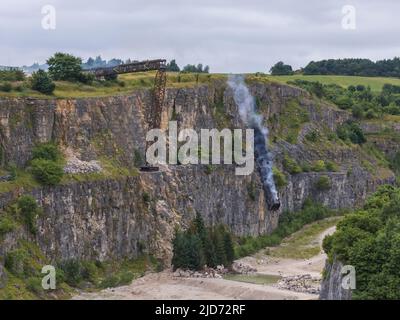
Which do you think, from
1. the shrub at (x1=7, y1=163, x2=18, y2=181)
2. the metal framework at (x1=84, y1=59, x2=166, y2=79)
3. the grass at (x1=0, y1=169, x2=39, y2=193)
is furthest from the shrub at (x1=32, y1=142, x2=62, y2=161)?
the metal framework at (x1=84, y1=59, x2=166, y2=79)

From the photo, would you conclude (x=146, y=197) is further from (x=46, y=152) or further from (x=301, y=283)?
(x=301, y=283)

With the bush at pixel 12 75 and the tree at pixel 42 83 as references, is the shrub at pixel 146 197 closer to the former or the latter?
the tree at pixel 42 83

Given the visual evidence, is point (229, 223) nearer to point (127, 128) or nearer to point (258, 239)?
point (258, 239)

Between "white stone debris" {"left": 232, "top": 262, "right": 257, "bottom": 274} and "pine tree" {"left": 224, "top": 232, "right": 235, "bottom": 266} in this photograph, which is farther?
"pine tree" {"left": 224, "top": 232, "right": 235, "bottom": 266}

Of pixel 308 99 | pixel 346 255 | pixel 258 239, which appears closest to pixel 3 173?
pixel 346 255

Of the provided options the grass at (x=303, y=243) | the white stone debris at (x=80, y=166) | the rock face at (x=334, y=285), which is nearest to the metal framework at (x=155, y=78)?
the white stone debris at (x=80, y=166)

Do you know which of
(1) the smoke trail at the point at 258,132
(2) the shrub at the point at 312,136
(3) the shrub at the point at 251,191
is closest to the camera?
(3) the shrub at the point at 251,191

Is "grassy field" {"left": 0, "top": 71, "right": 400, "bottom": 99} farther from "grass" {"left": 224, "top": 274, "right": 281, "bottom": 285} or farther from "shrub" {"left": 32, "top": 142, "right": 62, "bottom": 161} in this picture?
"grass" {"left": 224, "top": 274, "right": 281, "bottom": 285}
